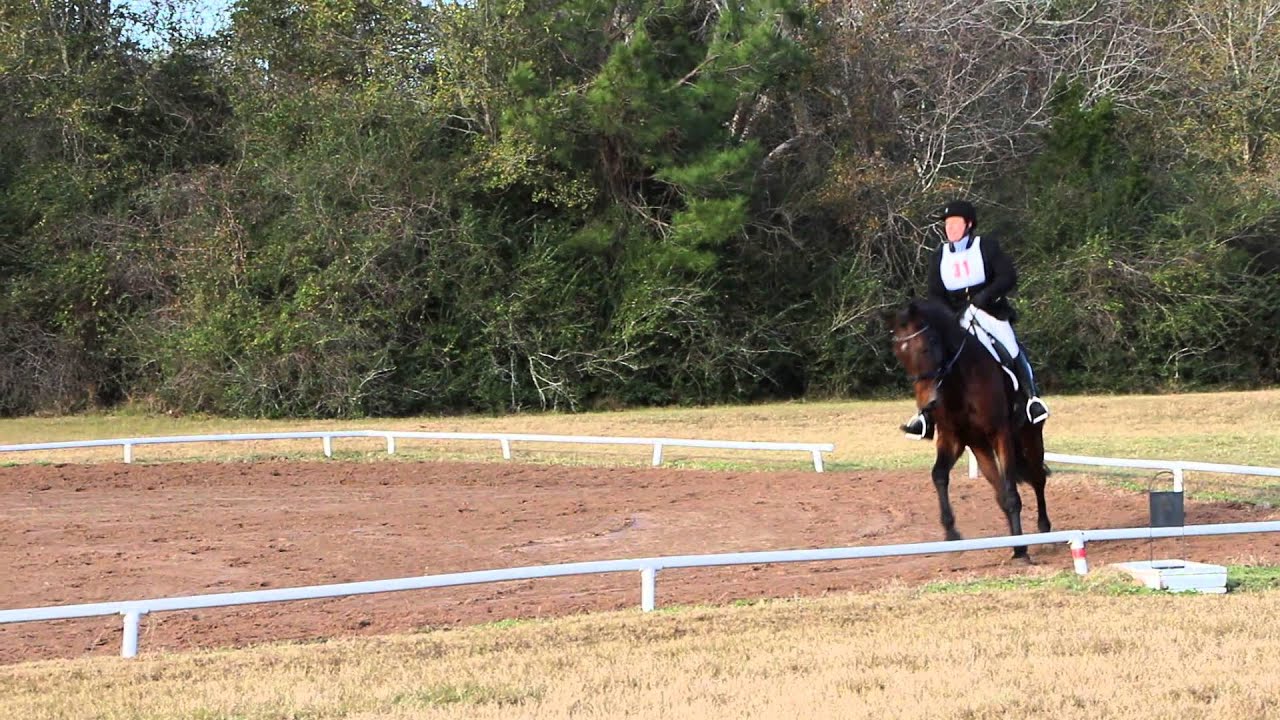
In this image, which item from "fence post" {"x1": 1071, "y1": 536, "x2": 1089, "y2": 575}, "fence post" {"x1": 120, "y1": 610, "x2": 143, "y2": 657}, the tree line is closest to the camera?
"fence post" {"x1": 120, "y1": 610, "x2": 143, "y2": 657}

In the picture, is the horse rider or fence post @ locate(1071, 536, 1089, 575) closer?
fence post @ locate(1071, 536, 1089, 575)

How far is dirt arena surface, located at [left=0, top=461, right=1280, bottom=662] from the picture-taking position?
979cm

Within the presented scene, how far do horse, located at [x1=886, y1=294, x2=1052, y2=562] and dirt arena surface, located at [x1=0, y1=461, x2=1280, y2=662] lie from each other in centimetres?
64

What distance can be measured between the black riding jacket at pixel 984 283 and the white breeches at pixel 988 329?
8 cm

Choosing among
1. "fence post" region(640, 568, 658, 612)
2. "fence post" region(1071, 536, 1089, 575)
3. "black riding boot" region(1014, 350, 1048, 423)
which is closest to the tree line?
"black riding boot" region(1014, 350, 1048, 423)

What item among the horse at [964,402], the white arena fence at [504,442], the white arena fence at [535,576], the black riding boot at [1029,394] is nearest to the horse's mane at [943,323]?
the horse at [964,402]

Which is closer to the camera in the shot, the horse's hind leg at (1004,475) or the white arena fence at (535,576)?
the white arena fence at (535,576)

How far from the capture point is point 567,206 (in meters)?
30.9

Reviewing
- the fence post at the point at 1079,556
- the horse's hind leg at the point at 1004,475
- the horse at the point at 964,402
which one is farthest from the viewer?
the horse's hind leg at the point at 1004,475

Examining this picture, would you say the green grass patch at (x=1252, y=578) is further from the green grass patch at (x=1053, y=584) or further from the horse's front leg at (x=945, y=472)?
the horse's front leg at (x=945, y=472)

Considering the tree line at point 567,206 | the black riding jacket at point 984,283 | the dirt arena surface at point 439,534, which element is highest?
the tree line at point 567,206

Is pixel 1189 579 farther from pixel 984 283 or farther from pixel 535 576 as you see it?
pixel 535 576

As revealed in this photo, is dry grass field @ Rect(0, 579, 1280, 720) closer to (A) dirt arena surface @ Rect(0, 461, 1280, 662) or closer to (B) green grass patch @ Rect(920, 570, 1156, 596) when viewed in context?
(B) green grass patch @ Rect(920, 570, 1156, 596)

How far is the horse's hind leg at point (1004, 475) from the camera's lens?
36.9ft
